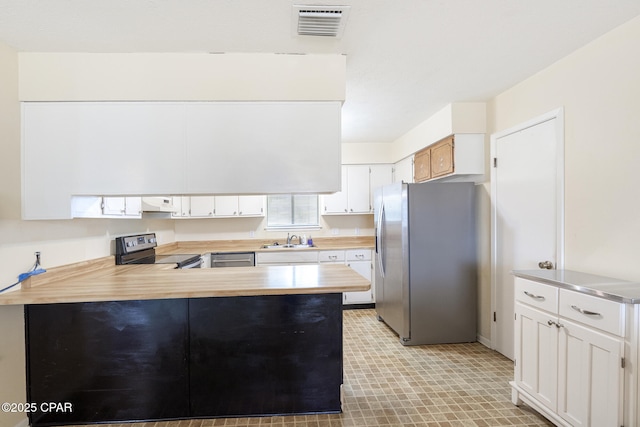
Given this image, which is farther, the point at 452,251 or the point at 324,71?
the point at 452,251

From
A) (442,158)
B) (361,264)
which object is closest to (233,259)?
(361,264)

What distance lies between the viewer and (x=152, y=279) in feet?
7.33

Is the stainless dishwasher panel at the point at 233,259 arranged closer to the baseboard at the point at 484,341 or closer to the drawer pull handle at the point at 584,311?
the baseboard at the point at 484,341

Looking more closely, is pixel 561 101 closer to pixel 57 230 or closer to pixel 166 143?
pixel 166 143

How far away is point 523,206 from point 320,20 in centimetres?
221

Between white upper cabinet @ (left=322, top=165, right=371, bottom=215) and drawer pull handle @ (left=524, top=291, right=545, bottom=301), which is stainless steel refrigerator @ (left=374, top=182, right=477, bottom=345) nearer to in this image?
drawer pull handle @ (left=524, top=291, right=545, bottom=301)

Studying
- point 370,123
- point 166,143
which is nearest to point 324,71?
point 166,143

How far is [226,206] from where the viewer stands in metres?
4.49

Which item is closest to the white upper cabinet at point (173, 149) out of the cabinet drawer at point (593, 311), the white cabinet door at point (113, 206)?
the white cabinet door at point (113, 206)

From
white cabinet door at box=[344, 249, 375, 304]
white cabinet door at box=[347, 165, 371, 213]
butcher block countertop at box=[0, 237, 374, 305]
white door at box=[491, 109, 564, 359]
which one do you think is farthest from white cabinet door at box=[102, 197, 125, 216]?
white door at box=[491, 109, 564, 359]

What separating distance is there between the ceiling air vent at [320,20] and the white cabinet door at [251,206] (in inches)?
117

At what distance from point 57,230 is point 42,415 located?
1.24 meters

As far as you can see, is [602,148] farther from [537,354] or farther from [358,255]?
[358,255]

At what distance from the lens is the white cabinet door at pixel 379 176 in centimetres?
476
